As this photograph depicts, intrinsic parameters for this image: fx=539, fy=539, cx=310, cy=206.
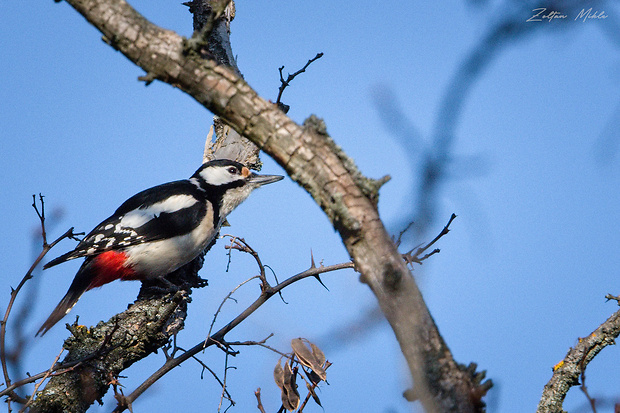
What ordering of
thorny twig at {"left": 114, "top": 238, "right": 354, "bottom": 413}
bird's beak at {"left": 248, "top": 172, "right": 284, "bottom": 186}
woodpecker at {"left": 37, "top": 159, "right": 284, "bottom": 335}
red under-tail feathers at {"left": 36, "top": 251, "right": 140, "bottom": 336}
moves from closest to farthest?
thorny twig at {"left": 114, "top": 238, "right": 354, "bottom": 413} → red under-tail feathers at {"left": 36, "top": 251, "right": 140, "bottom": 336} → woodpecker at {"left": 37, "top": 159, "right": 284, "bottom": 335} → bird's beak at {"left": 248, "top": 172, "right": 284, "bottom": 186}

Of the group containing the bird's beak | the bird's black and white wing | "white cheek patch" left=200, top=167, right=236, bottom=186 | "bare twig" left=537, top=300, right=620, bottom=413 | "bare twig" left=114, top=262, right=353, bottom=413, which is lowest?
"bare twig" left=537, top=300, right=620, bottom=413

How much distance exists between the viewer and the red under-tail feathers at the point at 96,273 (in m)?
4.20

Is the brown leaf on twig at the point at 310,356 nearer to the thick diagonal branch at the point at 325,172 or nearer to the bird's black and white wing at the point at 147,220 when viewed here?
the thick diagonal branch at the point at 325,172

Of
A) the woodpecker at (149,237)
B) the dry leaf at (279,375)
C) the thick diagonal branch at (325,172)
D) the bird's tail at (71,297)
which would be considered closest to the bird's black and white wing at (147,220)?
the woodpecker at (149,237)

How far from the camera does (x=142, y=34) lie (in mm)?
1997

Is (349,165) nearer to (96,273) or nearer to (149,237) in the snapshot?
(149,237)

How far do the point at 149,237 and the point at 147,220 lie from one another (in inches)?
6.3

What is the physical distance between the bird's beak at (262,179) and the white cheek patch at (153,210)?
2.07ft

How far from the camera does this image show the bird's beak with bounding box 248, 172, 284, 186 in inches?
202

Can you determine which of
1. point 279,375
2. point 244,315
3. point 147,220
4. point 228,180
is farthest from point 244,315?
point 228,180

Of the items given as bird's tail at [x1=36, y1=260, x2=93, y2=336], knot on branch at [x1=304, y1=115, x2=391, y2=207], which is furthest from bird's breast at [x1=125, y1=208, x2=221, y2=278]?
knot on branch at [x1=304, y1=115, x2=391, y2=207]

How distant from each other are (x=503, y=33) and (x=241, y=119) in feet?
3.08

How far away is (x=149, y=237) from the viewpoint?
450cm

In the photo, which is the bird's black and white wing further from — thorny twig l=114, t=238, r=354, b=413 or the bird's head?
thorny twig l=114, t=238, r=354, b=413
